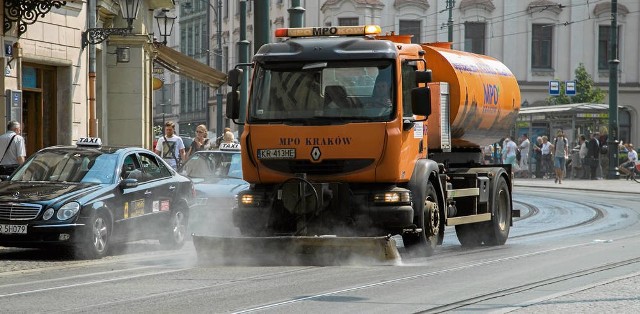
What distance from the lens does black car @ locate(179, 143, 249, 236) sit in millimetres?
19984

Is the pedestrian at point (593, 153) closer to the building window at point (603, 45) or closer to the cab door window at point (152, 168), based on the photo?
the building window at point (603, 45)

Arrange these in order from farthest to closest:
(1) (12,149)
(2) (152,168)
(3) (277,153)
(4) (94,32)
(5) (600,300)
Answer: (4) (94,32)
(1) (12,149)
(2) (152,168)
(3) (277,153)
(5) (600,300)

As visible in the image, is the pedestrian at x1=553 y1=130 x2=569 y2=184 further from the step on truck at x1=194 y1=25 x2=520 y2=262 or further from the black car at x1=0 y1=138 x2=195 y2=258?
the step on truck at x1=194 y1=25 x2=520 y2=262

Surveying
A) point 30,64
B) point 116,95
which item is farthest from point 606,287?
point 116,95

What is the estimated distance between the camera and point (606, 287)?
11.6 m

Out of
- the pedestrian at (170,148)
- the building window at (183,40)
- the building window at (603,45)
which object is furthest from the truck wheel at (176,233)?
the building window at (183,40)

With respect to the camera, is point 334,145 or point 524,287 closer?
point 524,287

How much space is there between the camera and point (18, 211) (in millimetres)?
15484

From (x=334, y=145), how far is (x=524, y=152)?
118ft

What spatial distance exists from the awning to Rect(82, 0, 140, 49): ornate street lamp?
6.15m

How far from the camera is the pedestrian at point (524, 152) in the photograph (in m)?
48.4

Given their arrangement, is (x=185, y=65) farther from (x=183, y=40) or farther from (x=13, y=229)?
(x=183, y=40)

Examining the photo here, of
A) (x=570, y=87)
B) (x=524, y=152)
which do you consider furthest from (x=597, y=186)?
(x=570, y=87)

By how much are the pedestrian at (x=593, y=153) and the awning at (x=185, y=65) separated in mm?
16292
